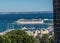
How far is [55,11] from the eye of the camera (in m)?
1.48

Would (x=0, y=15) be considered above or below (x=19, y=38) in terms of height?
below

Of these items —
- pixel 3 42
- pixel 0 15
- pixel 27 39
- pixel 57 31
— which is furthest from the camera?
pixel 0 15

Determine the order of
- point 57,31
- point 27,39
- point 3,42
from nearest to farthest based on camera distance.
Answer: point 57,31 < point 3,42 < point 27,39

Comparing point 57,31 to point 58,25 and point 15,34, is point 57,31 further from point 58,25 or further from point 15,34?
point 15,34

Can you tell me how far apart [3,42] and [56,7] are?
3.42m

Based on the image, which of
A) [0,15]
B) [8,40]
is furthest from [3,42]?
[0,15]

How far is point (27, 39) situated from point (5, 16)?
13006 mm

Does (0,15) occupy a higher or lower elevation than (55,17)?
lower

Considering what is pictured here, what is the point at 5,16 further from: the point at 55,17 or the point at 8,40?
the point at 55,17

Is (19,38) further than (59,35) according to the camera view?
Yes

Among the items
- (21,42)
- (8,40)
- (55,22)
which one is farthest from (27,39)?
(55,22)

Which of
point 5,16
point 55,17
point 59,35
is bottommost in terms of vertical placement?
point 5,16

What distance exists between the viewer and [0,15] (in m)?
17.7

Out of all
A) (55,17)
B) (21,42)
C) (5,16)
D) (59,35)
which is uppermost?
(55,17)
